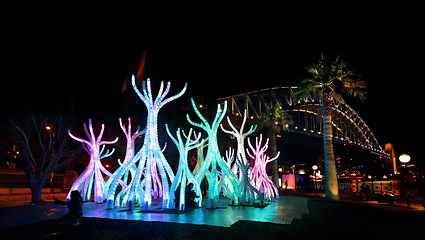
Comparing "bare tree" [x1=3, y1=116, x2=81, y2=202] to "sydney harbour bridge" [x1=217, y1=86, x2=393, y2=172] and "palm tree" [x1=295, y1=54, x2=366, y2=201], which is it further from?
"sydney harbour bridge" [x1=217, y1=86, x2=393, y2=172]

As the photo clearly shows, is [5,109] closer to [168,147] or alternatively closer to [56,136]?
[56,136]

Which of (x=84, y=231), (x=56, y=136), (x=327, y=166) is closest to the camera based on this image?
(x=84, y=231)

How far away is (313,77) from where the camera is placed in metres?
22.6

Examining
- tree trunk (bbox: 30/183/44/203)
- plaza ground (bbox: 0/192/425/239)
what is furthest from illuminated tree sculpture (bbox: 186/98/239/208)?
tree trunk (bbox: 30/183/44/203)

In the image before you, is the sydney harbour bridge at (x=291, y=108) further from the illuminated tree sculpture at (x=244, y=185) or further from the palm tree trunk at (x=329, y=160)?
the illuminated tree sculpture at (x=244, y=185)

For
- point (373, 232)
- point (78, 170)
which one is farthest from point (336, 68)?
point (78, 170)

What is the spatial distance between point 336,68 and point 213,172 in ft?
43.9

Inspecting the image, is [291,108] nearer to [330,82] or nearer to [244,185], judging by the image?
[330,82]

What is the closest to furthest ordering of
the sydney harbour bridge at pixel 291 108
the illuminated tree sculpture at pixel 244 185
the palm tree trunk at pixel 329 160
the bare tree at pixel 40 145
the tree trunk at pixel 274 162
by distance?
the illuminated tree sculpture at pixel 244 185
the bare tree at pixel 40 145
the palm tree trunk at pixel 329 160
the tree trunk at pixel 274 162
the sydney harbour bridge at pixel 291 108

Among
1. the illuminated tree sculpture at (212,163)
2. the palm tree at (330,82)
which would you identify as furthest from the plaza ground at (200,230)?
the palm tree at (330,82)

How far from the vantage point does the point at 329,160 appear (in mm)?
20344

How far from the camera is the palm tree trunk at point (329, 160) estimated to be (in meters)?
19.5

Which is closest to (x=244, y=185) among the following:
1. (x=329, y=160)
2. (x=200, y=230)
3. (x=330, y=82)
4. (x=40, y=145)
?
(x=200, y=230)

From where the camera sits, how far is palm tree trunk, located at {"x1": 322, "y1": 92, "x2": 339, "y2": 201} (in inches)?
766
